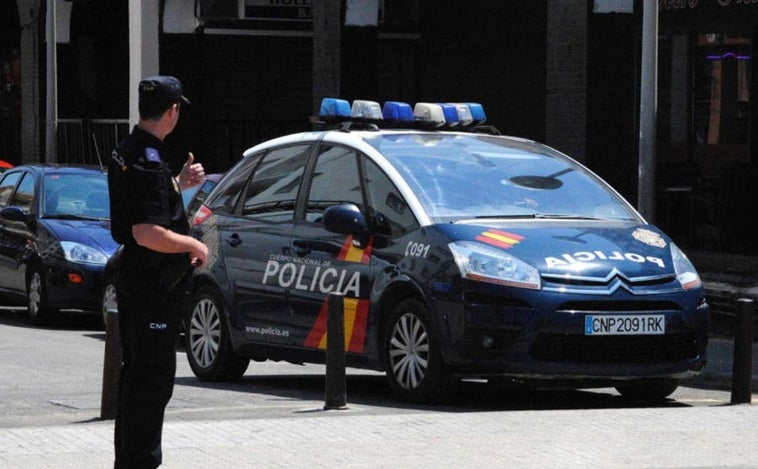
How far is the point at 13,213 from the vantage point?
17484mm

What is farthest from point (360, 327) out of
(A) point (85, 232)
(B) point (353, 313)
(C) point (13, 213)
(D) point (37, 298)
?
(C) point (13, 213)

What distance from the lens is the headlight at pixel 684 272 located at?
10461mm

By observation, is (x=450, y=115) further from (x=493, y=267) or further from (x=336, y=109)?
(x=493, y=267)

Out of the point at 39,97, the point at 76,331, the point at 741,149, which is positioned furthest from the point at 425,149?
the point at 39,97

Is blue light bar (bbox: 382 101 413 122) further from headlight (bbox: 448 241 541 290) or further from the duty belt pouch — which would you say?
the duty belt pouch

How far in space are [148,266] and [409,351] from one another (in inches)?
149

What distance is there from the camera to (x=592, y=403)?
36.3ft

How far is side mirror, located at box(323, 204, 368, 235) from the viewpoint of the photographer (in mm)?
10781

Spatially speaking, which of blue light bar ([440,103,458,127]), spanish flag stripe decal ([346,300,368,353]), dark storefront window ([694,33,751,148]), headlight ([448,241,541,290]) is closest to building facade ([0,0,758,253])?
dark storefront window ([694,33,751,148])

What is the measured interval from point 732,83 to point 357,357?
955 centimetres

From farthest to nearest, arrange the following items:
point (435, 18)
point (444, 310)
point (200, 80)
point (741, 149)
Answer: point (200, 80)
point (435, 18)
point (741, 149)
point (444, 310)

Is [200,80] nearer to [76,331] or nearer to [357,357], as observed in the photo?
[76,331]

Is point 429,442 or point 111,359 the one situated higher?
point 111,359

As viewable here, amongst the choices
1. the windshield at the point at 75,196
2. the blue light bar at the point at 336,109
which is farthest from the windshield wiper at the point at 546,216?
the windshield at the point at 75,196
